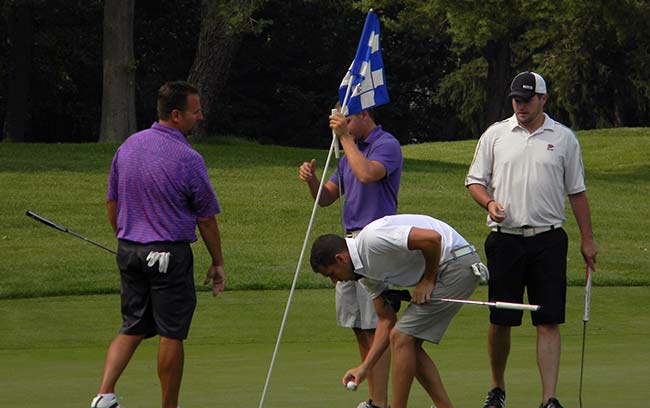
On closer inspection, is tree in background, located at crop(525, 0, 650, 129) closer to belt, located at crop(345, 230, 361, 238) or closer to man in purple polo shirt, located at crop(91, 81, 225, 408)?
belt, located at crop(345, 230, 361, 238)

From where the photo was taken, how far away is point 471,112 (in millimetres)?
47344

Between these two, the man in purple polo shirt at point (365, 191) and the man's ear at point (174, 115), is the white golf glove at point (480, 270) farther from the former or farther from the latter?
the man's ear at point (174, 115)

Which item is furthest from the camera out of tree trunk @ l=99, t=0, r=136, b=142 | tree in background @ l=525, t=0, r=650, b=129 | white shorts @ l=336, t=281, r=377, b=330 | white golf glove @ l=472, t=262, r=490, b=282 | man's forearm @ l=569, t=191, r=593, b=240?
tree in background @ l=525, t=0, r=650, b=129

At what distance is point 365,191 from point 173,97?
121 cm

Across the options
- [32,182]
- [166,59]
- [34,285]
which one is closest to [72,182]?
[32,182]

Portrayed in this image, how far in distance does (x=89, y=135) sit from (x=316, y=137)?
30.6 ft

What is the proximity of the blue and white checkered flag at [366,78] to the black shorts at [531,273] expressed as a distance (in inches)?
42.7

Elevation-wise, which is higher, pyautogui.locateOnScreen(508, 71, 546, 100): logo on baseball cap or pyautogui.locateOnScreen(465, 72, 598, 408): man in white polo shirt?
pyautogui.locateOnScreen(508, 71, 546, 100): logo on baseball cap

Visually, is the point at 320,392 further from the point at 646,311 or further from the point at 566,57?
the point at 566,57

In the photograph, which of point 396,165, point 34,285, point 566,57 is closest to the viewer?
point 396,165

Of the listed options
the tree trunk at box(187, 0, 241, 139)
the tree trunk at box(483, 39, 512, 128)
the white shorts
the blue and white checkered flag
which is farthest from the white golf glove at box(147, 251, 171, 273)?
the tree trunk at box(483, 39, 512, 128)

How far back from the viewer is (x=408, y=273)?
6777 millimetres

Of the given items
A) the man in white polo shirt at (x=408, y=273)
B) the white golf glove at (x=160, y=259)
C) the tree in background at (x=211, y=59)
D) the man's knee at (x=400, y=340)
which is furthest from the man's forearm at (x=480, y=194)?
the tree in background at (x=211, y=59)

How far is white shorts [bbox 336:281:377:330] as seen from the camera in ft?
24.6
